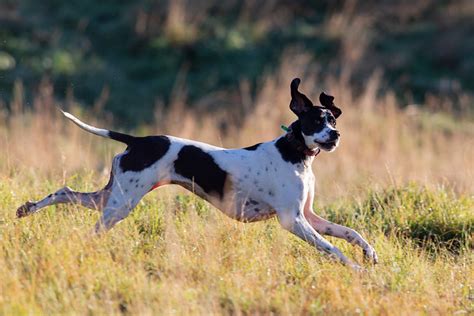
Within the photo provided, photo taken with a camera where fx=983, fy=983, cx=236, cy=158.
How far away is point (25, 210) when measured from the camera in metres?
7.08

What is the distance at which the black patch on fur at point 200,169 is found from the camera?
696cm

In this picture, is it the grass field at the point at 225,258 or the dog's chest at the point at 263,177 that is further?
the dog's chest at the point at 263,177

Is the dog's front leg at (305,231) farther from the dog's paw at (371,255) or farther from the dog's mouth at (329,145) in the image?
the dog's mouth at (329,145)

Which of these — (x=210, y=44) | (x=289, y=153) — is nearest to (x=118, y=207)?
(x=289, y=153)

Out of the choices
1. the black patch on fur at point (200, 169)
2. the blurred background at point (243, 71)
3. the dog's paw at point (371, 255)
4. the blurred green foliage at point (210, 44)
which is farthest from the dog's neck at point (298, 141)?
the blurred green foliage at point (210, 44)

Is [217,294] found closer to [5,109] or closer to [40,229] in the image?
[40,229]

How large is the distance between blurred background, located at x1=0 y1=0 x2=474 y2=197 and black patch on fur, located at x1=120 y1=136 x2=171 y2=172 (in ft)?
18.3

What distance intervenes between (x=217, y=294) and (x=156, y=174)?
3.92 ft

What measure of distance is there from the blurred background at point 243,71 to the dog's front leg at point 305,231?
5.68 meters

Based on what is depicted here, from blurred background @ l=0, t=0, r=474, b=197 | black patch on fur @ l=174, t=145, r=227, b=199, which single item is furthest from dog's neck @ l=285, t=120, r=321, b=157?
blurred background @ l=0, t=0, r=474, b=197

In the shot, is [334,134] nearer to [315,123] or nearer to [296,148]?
[315,123]

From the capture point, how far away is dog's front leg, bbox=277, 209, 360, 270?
6.76m

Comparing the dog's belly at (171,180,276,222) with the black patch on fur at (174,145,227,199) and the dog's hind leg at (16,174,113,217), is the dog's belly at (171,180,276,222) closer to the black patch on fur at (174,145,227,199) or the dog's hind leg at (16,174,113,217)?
the black patch on fur at (174,145,227,199)

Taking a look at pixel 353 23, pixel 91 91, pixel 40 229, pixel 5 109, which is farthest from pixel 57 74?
pixel 40 229
